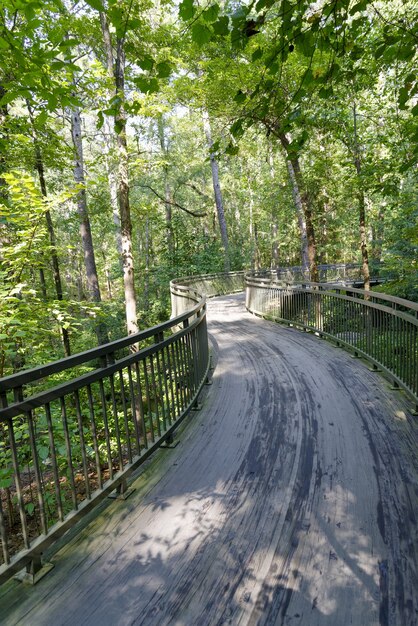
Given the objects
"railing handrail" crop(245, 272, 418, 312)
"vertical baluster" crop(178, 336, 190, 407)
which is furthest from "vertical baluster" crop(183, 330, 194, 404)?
"railing handrail" crop(245, 272, 418, 312)

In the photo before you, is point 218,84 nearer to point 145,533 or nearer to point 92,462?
point 92,462

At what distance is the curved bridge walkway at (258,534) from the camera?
1.86 m

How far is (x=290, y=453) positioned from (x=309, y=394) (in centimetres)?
154

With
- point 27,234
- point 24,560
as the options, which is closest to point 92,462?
point 27,234

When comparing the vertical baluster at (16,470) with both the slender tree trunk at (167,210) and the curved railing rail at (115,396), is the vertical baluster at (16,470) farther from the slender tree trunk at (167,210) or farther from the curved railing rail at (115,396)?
the slender tree trunk at (167,210)

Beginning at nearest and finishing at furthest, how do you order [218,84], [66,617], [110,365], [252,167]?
1. [66,617]
2. [110,365]
3. [218,84]
4. [252,167]

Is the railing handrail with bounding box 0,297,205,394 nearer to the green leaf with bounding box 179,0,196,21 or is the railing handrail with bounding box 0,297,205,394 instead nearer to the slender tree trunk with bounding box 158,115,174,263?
the green leaf with bounding box 179,0,196,21

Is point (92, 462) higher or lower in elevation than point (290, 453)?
lower

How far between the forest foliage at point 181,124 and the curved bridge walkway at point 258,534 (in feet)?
8.16

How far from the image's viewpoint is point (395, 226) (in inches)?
616

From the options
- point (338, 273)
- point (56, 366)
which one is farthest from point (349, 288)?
point (338, 273)

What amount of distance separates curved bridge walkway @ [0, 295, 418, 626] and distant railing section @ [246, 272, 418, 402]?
2.32 ft

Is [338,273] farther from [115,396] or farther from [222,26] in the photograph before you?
[222,26]

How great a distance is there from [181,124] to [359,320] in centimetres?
2249
